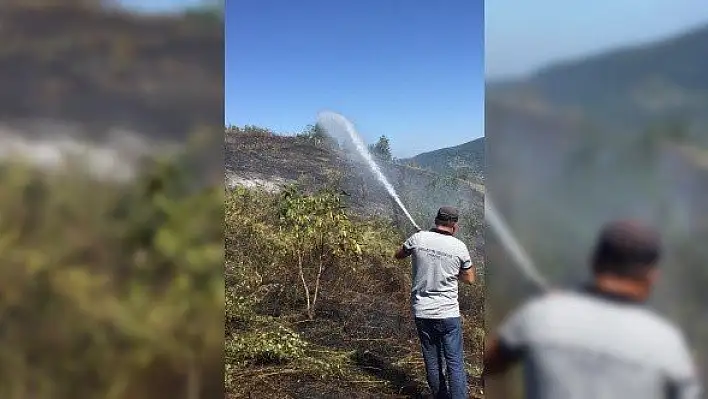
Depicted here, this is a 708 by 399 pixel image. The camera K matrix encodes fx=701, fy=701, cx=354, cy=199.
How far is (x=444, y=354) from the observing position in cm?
385

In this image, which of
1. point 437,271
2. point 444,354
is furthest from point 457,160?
point 444,354

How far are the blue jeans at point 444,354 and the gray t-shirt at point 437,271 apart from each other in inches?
2.4

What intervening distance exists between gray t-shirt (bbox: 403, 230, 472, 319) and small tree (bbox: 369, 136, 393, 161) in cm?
145

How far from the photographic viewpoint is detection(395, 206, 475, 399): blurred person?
3.80 metres

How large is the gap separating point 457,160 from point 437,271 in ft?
5.55
